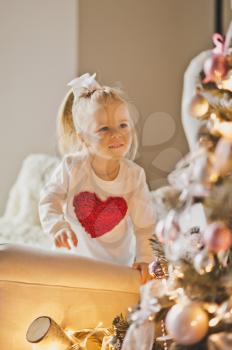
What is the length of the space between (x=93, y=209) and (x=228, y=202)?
0.65m

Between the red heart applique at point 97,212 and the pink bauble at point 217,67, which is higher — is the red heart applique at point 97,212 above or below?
above

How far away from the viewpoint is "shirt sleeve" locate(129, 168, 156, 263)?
4.92 feet

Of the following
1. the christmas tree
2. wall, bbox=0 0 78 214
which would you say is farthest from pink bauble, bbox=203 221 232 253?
wall, bbox=0 0 78 214

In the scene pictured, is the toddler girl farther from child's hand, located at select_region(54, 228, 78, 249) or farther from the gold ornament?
the gold ornament

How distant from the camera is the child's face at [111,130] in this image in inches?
55.9

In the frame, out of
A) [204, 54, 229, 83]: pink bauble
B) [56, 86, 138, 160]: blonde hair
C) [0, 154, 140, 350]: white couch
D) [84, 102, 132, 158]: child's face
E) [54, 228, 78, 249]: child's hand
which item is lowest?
[0, 154, 140, 350]: white couch

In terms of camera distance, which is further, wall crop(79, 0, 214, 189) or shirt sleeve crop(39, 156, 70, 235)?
wall crop(79, 0, 214, 189)

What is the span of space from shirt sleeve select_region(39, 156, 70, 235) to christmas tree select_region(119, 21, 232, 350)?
0.40 m

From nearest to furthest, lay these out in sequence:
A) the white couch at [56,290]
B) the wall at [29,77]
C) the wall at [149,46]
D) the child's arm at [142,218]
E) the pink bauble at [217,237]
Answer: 1. the pink bauble at [217,237]
2. the white couch at [56,290]
3. the child's arm at [142,218]
4. the wall at [149,46]
5. the wall at [29,77]

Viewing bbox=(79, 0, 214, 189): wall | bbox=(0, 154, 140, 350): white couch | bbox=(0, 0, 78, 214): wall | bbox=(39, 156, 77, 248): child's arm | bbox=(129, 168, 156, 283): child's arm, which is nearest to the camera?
bbox=(0, 154, 140, 350): white couch

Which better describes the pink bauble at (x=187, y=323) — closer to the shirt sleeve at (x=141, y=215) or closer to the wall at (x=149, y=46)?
the shirt sleeve at (x=141, y=215)

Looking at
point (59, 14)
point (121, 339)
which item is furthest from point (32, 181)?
point (121, 339)

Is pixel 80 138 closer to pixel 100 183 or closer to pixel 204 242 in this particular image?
pixel 100 183

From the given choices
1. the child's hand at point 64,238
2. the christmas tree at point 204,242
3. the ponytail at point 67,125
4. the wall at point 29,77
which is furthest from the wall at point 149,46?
the christmas tree at point 204,242
